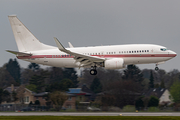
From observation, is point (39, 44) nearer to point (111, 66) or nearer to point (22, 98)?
point (111, 66)

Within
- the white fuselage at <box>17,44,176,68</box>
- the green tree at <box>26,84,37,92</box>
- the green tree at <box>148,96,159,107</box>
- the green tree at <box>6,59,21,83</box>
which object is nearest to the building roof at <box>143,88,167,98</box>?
the green tree at <box>148,96,159,107</box>

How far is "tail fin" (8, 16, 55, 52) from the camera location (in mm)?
48781

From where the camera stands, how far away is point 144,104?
245ft

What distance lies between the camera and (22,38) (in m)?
49.1

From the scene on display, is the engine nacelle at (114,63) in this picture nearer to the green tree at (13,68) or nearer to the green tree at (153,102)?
the green tree at (153,102)

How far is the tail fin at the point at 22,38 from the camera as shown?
48.8 metres

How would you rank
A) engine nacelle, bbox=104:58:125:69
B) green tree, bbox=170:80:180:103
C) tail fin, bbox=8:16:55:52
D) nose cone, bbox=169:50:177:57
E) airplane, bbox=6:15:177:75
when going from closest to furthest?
engine nacelle, bbox=104:58:125:69 < airplane, bbox=6:15:177:75 < nose cone, bbox=169:50:177:57 < tail fin, bbox=8:16:55:52 < green tree, bbox=170:80:180:103

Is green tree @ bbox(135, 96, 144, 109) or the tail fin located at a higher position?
the tail fin

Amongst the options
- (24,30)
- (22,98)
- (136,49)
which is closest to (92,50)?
(136,49)

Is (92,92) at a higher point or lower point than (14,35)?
lower

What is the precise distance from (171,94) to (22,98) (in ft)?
139

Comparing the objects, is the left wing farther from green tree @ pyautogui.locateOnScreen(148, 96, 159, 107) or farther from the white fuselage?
green tree @ pyautogui.locateOnScreen(148, 96, 159, 107)

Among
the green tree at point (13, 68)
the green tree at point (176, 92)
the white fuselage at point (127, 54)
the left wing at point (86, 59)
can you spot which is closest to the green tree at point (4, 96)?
the white fuselage at point (127, 54)

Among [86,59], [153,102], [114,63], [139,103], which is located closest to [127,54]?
[114,63]
